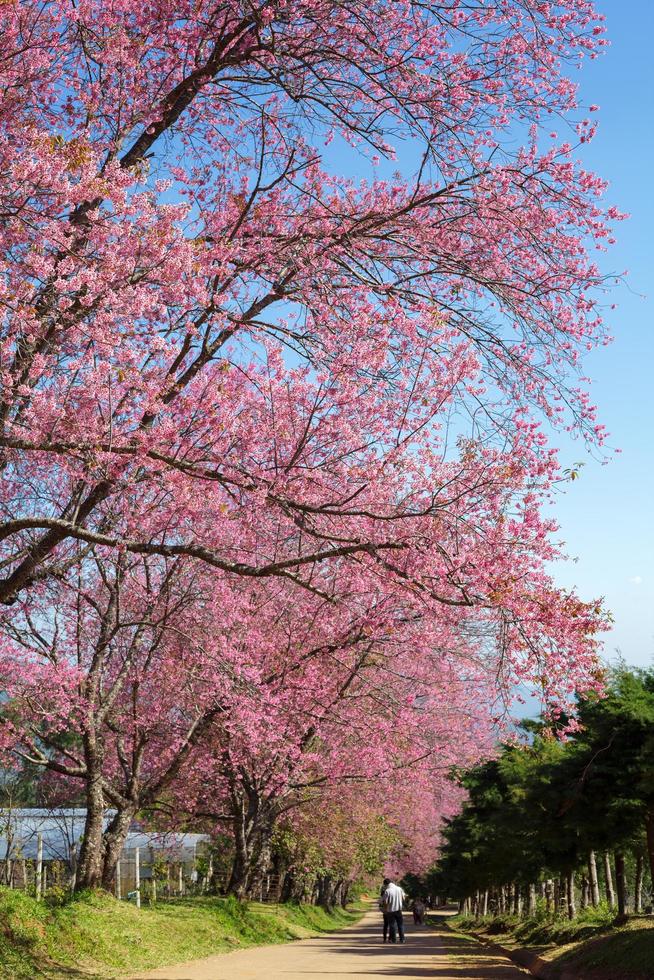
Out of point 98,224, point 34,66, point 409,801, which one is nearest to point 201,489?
point 98,224

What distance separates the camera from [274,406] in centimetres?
1062

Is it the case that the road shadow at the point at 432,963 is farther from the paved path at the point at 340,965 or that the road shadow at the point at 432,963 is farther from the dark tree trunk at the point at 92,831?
the dark tree trunk at the point at 92,831

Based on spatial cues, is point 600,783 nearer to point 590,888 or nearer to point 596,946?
point 596,946

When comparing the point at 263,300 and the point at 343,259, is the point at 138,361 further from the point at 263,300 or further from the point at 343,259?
the point at 343,259

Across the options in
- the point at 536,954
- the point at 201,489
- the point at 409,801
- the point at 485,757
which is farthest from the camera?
the point at 409,801

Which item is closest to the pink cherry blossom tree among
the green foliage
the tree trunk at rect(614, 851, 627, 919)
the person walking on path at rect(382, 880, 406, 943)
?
the green foliage

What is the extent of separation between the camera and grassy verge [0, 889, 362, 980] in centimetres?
1124

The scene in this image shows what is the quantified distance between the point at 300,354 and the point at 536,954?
13606 millimetres

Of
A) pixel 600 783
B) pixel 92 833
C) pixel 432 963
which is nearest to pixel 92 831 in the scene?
pixel 92 833

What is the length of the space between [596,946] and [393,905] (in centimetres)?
1198

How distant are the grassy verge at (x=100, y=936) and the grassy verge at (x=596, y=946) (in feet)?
20.1

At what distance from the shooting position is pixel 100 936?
13.3 meters

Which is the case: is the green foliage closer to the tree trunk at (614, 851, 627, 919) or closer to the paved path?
the tree trunk at (614, 851, 627, 919)

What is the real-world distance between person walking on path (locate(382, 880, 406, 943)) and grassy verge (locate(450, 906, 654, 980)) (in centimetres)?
300
